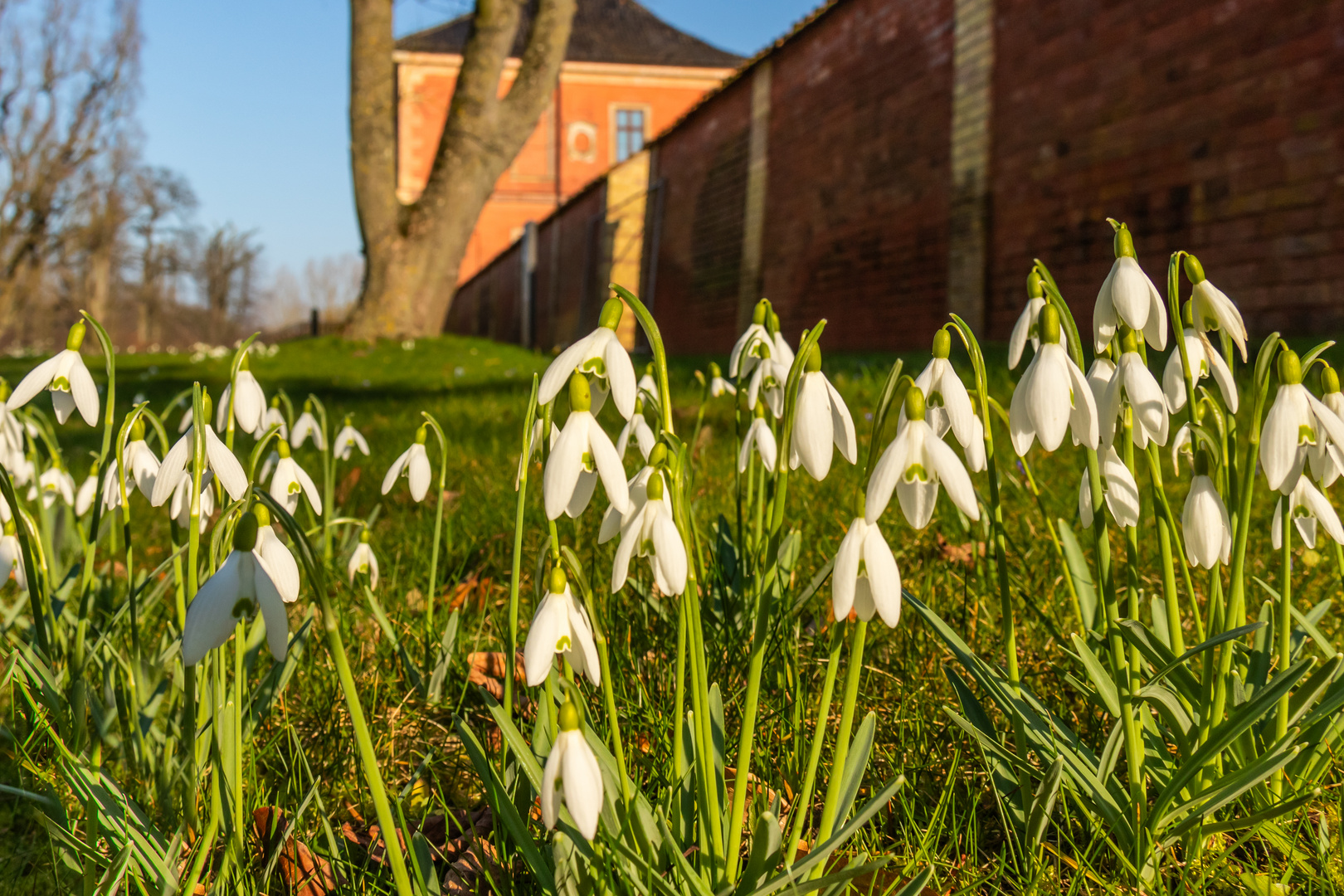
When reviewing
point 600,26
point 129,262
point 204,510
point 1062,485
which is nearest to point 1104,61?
point 1062,485

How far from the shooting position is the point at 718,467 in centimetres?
279

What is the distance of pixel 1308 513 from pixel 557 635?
86 cm

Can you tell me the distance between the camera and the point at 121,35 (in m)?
30.8

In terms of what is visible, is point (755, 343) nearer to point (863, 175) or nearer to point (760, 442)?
point (760, 442)

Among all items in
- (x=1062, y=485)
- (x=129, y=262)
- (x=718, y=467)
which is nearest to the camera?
(x=1062, y=485)

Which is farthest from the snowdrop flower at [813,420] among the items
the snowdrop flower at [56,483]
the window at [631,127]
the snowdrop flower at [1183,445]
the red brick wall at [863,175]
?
the window at [631,127]

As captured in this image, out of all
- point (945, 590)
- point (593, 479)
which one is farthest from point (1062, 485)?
point (593, 479)

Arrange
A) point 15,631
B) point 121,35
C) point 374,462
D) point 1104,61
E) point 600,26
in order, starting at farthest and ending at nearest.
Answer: point 121,35
point 600,26
point 1104,61
point 374,462
point 15,631

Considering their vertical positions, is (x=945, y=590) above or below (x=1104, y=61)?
below

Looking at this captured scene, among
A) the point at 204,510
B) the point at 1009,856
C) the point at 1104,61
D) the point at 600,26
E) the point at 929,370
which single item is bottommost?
the point at 1009,856

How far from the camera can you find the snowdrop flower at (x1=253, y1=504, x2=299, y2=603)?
2.59ft

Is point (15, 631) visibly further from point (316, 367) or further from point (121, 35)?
point (121, 35)

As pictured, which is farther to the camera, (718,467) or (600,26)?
(600,26)

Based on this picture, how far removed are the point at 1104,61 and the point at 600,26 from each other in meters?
24.5
